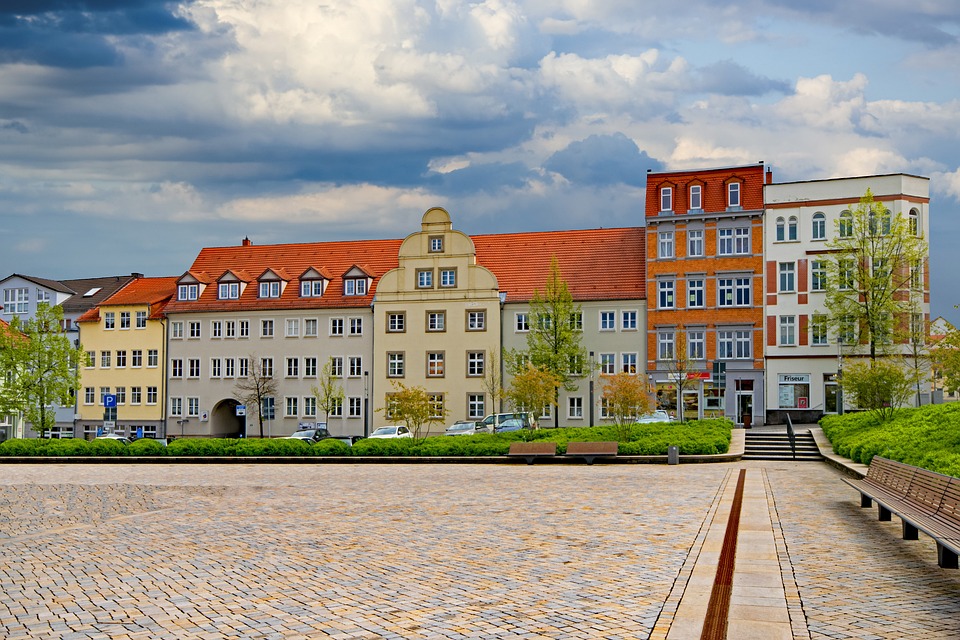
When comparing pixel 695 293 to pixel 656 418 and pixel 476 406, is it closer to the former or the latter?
pixel 656 418

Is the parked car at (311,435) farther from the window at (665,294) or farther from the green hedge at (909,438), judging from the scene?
the green hedge at (909,438)

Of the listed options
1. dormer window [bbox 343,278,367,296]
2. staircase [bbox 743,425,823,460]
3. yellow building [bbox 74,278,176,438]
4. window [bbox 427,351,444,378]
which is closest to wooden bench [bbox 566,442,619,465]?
staircase [bbox 743,425,823,460]

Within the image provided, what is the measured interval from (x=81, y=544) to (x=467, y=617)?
742 cm

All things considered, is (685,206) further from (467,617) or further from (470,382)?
(467,617)

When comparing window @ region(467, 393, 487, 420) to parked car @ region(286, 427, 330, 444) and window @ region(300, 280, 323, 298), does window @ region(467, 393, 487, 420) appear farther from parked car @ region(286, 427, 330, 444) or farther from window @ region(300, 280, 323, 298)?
window @ region(300, 280, 323, 298)

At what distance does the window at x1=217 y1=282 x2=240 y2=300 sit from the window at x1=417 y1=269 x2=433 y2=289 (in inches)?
519

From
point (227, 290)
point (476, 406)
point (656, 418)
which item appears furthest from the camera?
point (227, 290)

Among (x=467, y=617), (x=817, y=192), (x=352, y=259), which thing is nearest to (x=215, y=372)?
(x=352, y=259)

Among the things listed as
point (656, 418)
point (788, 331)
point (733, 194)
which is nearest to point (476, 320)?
point (733, 194)

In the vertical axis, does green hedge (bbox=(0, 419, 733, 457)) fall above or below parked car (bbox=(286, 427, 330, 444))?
above

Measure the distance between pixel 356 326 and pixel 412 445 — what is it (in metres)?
30.4

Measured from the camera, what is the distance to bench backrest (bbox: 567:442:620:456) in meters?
33.2

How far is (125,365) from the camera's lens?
71250mm

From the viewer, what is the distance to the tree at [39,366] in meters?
53.0
